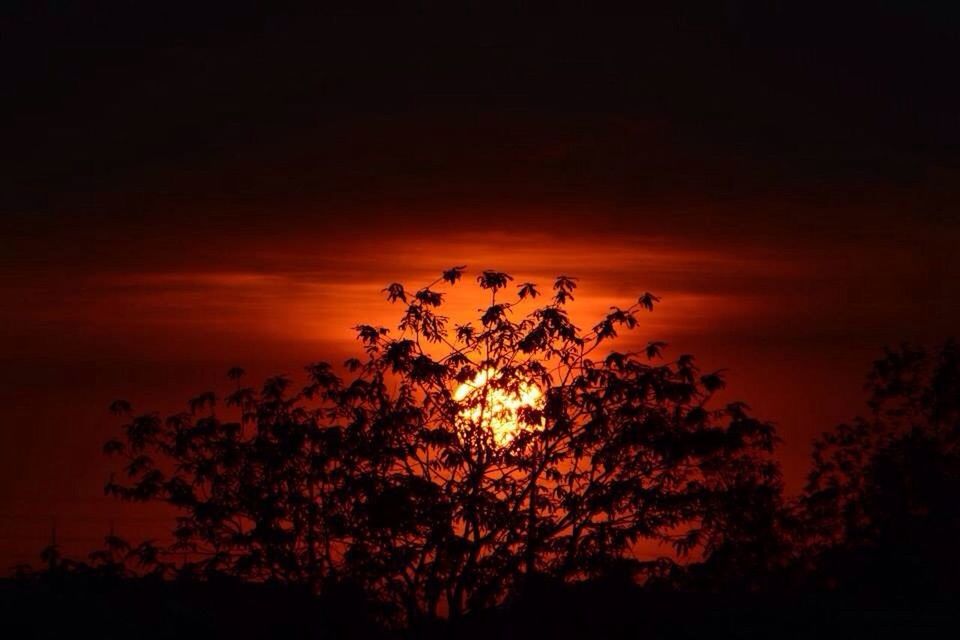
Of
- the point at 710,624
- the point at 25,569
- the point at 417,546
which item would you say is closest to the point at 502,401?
the point at 417,546

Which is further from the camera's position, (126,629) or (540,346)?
(126,629)

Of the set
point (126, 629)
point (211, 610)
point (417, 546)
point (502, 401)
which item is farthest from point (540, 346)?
point (126, 629)

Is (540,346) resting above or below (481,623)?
above

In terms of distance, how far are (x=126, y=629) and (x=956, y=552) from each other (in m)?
16.6

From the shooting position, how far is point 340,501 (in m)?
18.7

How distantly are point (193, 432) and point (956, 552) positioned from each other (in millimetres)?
15906

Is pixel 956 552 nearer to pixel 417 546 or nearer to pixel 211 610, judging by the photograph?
pixel 417 546

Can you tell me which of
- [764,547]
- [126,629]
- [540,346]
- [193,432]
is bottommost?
[126,629]

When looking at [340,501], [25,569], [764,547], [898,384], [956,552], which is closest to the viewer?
[340,501]

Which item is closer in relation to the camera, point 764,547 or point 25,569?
point 764,547

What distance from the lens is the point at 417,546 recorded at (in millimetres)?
18828

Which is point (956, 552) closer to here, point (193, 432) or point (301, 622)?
point (301, 622)

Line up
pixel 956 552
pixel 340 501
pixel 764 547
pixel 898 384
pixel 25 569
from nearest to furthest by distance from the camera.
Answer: pixel 340 501
pixel 764 547
pixel 25 569
pixel 956 552
pixel 898 384

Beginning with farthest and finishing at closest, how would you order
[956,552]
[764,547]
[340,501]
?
[956,552] < [764,547] < [340,501]
